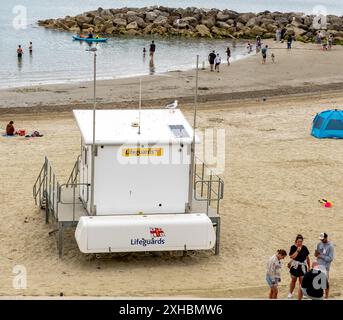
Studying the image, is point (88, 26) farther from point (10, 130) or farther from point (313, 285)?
point (313, 285)

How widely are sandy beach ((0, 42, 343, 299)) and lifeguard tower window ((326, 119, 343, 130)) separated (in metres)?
0.57

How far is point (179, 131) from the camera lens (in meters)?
15.6

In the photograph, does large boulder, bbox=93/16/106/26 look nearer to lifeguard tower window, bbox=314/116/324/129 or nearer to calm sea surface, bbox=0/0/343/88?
calm sea surface, bbox=0/0/343/88

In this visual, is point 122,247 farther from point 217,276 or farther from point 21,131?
point 21,131

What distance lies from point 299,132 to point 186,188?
12538 millimetres

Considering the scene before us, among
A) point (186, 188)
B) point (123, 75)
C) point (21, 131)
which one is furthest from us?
point (123, 75)

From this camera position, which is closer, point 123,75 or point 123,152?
point 123,152

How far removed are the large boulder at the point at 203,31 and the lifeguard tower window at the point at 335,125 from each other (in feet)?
150

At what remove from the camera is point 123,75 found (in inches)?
1870

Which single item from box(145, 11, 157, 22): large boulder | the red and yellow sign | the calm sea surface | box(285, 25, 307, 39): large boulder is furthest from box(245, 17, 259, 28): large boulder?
the red and yellow sign

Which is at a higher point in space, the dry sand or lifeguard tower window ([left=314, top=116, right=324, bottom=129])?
lifeguard tower window ([left=314, top=116, right=324, bottom=129])

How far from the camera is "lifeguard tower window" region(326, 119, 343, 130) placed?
26.3 metres

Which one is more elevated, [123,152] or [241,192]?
[123,152]
